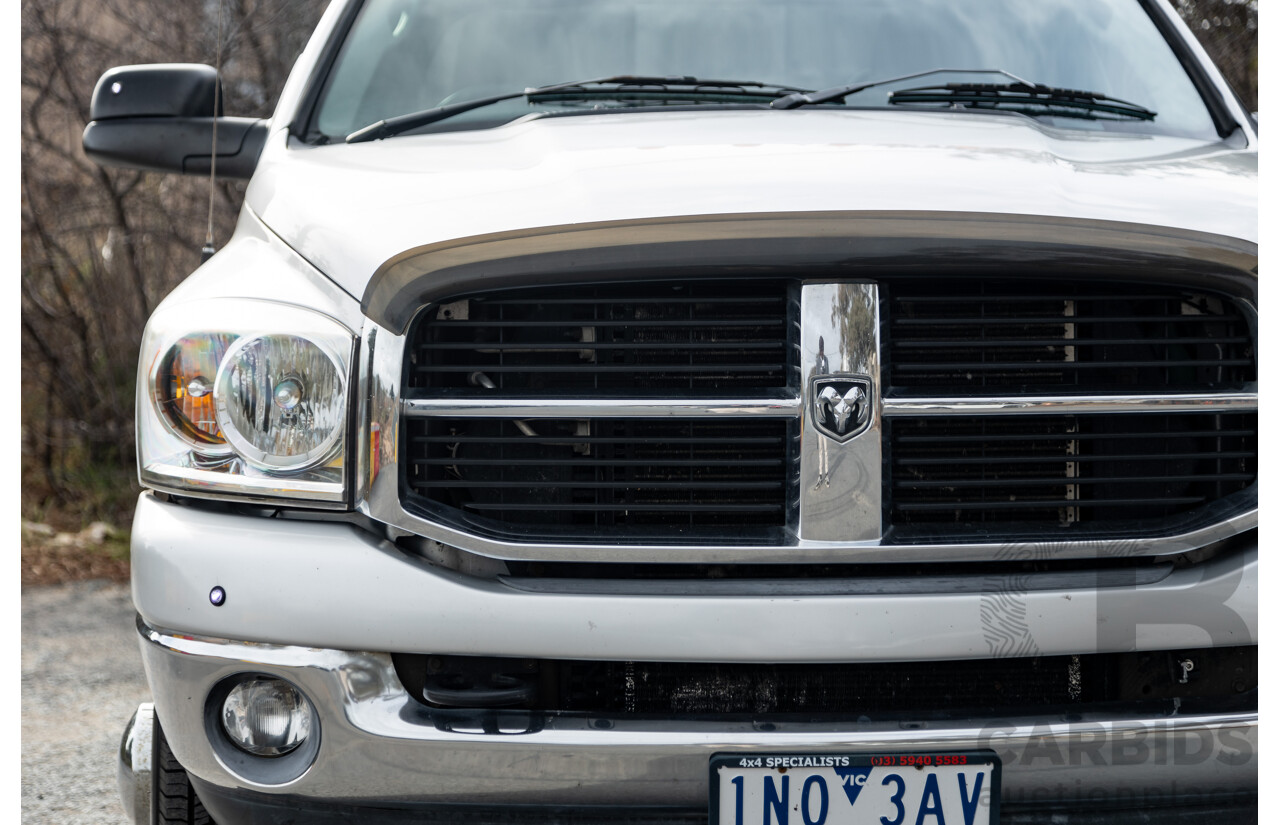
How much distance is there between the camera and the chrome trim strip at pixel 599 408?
1768mm

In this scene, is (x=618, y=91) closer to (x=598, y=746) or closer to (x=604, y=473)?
(x=604, y=473)

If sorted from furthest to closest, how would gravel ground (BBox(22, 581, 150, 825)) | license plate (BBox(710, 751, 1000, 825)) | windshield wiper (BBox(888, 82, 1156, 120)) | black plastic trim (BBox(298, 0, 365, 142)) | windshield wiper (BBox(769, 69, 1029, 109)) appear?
gravel ground (BBox(22, 581, 150, 825)) < black plastic trim (BBox(298, 0, 365, 142)) < windshield wiper (BBox(888, 82, 1156, 120)) < windshield wiper (BBox(769, 69, 1029, 109)) < license plate (BBox(710, 751, 1000, 825))

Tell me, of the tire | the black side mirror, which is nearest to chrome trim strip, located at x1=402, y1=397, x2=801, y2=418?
the tire

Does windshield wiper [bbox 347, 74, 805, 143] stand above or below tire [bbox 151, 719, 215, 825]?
above

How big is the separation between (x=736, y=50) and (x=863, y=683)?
1546mm

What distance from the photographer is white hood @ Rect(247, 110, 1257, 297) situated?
1.81 metres

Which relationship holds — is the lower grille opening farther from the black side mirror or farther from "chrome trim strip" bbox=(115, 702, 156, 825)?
the black side mirror

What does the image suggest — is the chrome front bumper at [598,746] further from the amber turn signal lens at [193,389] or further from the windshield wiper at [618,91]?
the windshield wiper at [618,91]

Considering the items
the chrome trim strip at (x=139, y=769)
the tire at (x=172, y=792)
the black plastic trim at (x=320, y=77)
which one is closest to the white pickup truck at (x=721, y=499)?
the tire at (x=172, y=792)

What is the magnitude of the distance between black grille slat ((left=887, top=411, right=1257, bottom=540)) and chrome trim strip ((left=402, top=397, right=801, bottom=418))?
9.1 inches

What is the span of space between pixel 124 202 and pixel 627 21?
512 cm

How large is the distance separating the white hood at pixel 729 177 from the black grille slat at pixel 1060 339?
145 mm

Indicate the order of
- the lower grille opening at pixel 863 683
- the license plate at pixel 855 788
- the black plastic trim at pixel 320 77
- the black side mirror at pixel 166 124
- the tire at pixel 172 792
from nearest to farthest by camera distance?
the license plate at pixel 855 788
the lower grille opening at pixel 863 683
the tire at pixel 172 792
the black plastic trim at pixel 320 77
the black side mirror at pixel 166 124

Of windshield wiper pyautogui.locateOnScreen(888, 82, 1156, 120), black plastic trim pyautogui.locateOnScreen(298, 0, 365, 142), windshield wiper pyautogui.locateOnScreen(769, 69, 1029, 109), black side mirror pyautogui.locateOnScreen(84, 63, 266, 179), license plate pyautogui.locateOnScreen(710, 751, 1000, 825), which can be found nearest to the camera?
license plate pyautogui.locateOnScreen(710, 751, 1000, 825)
